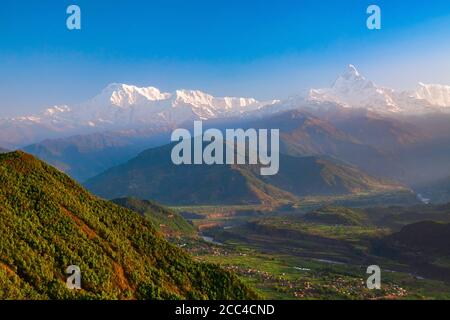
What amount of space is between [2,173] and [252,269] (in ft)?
402

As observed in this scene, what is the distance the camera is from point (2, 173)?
9544cm

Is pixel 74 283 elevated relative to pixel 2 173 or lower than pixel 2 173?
lower

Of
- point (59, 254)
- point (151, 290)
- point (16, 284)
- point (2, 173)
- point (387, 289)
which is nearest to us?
point (16, 284)

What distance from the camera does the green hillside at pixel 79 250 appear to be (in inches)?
2621

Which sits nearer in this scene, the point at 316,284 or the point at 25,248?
the point at 25,248

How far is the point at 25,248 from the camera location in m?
70.6

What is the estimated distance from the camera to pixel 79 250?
79.8m

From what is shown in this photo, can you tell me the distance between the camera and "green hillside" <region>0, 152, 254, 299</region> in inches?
2621
